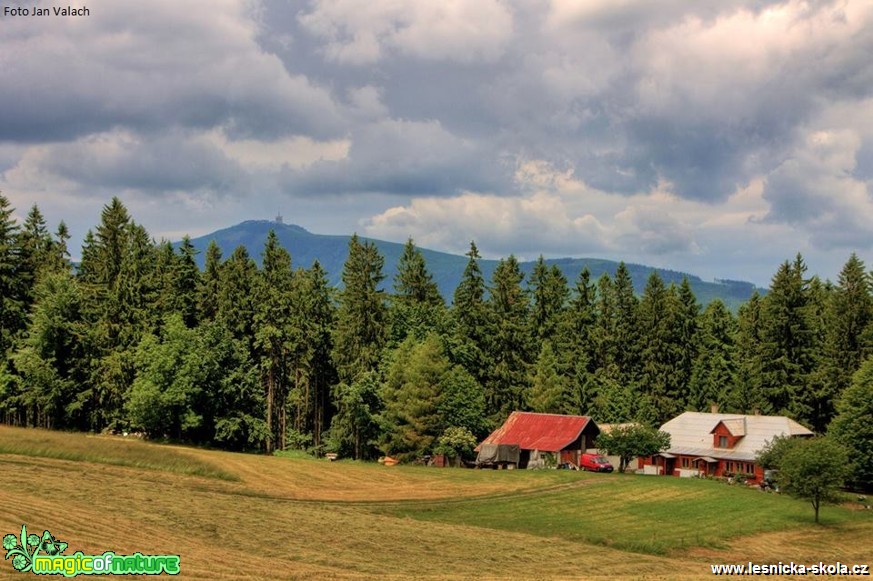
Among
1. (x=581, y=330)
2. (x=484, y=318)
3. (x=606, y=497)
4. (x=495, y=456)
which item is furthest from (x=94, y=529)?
(x=581, y=330)

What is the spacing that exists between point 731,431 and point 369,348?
124 feet

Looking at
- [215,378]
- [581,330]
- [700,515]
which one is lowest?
[700,515]

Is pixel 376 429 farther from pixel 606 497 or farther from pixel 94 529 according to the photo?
pixel 94 529

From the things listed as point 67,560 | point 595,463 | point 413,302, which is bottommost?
point 595,463

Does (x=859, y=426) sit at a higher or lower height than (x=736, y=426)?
higher

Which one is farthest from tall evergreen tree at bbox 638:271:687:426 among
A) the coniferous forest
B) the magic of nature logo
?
the magic of nature logo

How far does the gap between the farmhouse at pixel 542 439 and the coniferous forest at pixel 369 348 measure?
3.15m

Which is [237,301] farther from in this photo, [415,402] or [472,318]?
[472,318]

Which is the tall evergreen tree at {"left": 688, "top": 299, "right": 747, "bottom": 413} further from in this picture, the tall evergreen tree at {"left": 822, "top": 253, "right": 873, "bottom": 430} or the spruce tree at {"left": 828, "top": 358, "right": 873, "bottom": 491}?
the spruce tree at {"left": 828, "top": 358, "right": 873, "bottom": 491}

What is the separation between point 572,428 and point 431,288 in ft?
86.9

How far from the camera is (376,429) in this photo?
80000 mm

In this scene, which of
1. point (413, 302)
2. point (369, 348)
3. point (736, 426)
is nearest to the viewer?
point (736, 426)

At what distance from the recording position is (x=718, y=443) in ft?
260

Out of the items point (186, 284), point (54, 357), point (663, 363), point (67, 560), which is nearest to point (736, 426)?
point (663, 363)
